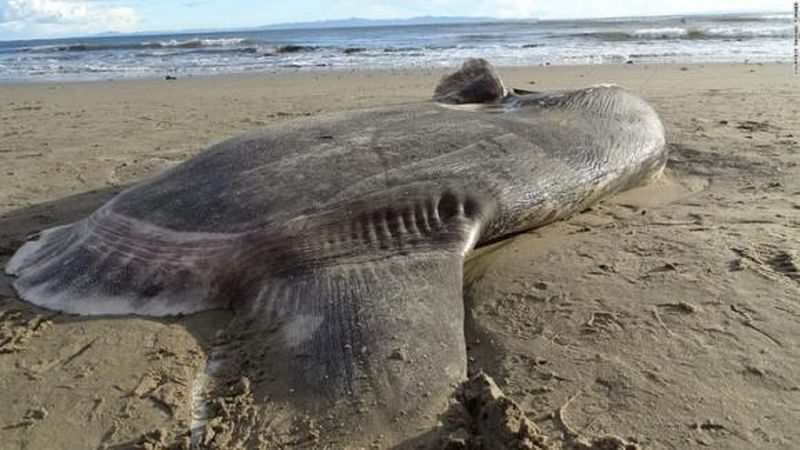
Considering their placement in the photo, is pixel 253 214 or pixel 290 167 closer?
pixel 253 214

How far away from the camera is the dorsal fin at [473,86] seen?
15.8 feet

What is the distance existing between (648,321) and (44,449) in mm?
2116

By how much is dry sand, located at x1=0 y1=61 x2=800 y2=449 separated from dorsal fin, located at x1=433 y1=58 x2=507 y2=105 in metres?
1.22

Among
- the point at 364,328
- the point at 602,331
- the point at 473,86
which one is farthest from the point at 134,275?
the point at 473,86

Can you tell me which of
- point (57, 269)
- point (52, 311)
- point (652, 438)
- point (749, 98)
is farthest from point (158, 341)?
point (749, 98)

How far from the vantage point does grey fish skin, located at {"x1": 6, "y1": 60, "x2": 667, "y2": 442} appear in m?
2.34

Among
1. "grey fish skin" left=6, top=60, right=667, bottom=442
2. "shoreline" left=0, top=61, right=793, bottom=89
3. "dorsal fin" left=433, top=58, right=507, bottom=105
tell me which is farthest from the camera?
Answer: "shoreline" left=0, top=61, right=793, bottom=89

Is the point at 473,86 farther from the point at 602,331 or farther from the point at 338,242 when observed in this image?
the point at 602,331

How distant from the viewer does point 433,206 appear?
3.14m

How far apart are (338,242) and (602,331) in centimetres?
112

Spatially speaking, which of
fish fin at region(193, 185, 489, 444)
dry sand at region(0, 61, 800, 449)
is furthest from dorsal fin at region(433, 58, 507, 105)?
fish fin at region(193, 185, 489, 444)

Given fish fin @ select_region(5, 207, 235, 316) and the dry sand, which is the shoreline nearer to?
the dry sand

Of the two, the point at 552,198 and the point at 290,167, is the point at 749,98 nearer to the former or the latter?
the point at 552,198

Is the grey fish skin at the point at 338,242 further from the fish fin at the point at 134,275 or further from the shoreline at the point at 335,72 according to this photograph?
the shoreline at the point at 335,72
